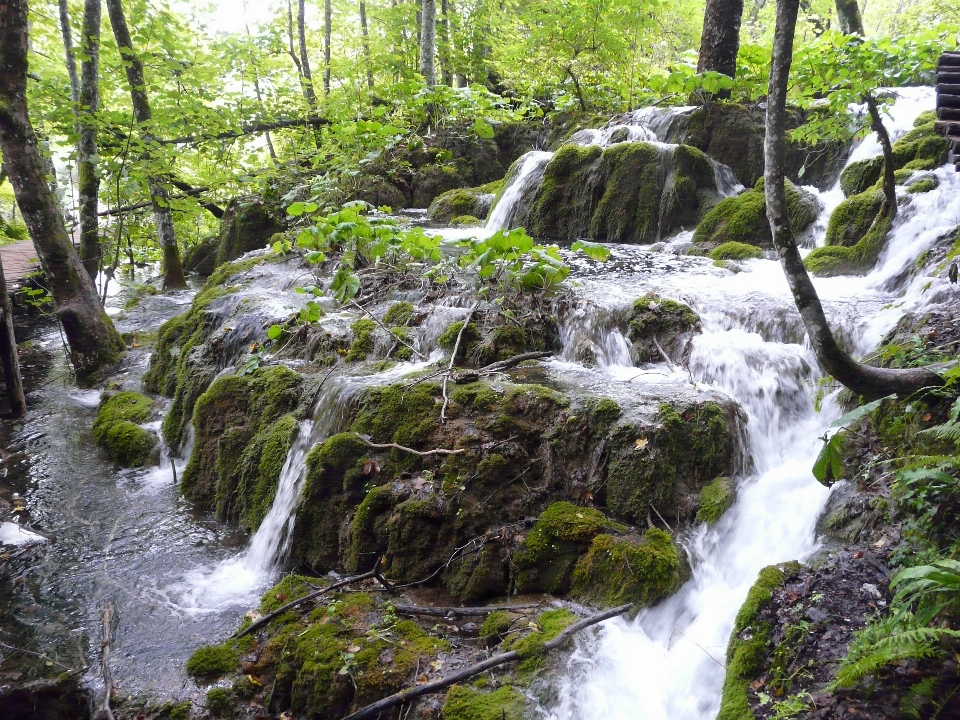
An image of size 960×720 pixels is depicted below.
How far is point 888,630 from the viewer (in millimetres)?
2494

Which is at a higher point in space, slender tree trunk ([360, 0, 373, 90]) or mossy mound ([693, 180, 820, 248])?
slender tree trunk ([360, 0, 373, 90])

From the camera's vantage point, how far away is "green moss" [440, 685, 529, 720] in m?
3.02

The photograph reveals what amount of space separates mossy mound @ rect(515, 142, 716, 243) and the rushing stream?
63.0 inches

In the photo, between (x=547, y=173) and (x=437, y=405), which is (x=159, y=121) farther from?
(x=437, y=405)

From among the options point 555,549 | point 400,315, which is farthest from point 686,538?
point 400,315

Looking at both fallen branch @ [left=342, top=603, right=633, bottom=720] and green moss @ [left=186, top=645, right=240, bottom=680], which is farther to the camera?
green moss @ [left=186, top=645, right=240, bottom=680]

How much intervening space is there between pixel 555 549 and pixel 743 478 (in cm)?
152

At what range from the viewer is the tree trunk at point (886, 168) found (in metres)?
5.90

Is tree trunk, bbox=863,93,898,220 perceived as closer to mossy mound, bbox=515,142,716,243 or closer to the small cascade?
mossy mound, bbox=515,142,716,243

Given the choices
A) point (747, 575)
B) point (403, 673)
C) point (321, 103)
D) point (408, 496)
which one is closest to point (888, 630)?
point (747, 575)

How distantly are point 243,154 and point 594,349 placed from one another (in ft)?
36.4

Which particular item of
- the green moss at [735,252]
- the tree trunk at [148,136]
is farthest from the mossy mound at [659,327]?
the tree trunk at [148,136]

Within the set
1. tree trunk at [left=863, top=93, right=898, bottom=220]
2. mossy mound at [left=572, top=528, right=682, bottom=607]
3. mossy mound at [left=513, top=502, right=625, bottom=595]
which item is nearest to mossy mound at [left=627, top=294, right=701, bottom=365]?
mossy mound at [left=513, top=502, right=625, bottom=595]

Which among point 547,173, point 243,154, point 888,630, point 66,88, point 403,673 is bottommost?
point 403,673
